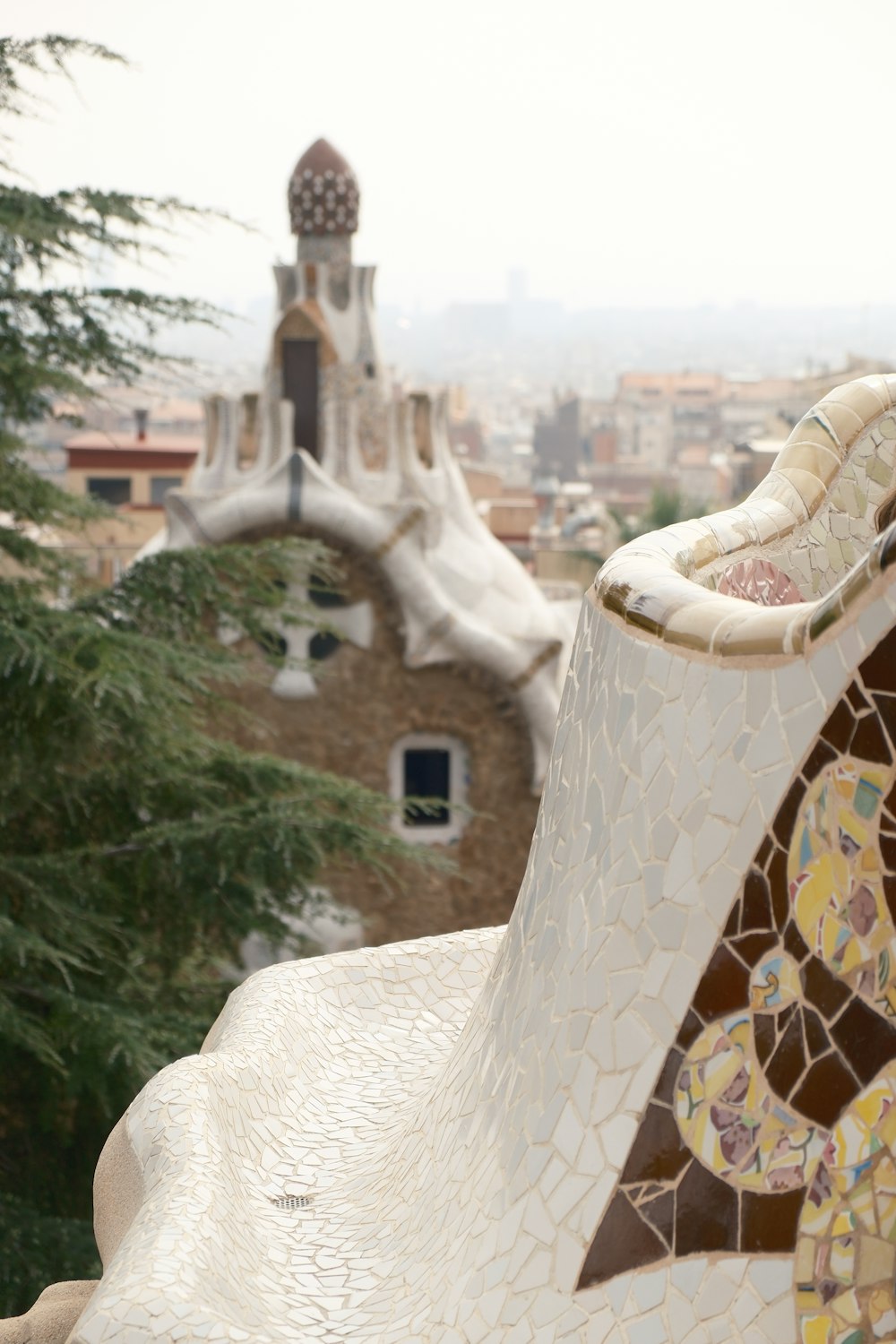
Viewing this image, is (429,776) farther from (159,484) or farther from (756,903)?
(159,484)

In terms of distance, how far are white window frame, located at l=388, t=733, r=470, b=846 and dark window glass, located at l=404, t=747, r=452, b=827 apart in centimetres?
2

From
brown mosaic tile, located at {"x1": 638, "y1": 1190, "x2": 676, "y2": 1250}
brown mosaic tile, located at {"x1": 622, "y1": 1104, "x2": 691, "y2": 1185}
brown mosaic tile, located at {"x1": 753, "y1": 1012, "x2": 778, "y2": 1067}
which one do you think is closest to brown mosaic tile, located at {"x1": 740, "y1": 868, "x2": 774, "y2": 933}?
brown mosaic tile, located at {"x1": 753, "y1": 1012, "x2": 778, "y2": 1067}

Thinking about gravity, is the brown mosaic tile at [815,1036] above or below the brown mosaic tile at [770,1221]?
above

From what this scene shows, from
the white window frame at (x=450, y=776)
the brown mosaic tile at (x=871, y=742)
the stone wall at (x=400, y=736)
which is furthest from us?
the white window frame at (x=450, y=776)

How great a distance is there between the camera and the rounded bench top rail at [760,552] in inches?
86.0


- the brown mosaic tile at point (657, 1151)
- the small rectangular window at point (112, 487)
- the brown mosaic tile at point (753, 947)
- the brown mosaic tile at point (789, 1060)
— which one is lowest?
the small rectangular window at point (112, 487)

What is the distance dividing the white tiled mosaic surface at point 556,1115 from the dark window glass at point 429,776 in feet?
29.8

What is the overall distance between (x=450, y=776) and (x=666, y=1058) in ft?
32.9

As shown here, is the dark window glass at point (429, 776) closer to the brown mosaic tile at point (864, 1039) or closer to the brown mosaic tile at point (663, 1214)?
the brown mosaic tile at point (663, 1214)

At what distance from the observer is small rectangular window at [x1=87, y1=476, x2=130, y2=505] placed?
3334cm

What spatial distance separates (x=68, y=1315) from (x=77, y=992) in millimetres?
4522

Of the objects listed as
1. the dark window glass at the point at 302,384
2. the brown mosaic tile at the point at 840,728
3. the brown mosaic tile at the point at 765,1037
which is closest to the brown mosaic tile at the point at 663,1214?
the brown mosaic tile at the point at 765,1037

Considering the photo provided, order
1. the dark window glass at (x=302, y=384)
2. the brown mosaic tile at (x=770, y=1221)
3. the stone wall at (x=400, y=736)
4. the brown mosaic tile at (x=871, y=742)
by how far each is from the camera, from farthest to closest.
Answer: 1. the dark window glass at (x=302, y=384)
2. the stone wall at (x=400, y=736)
3. the brown mosaic tile at (x=770, y=1221)
4. the brown mosaic tile at (x=871, y=742)

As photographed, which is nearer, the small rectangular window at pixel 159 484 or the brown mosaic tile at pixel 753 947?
the brown mosaic tile at pixel 753 947
